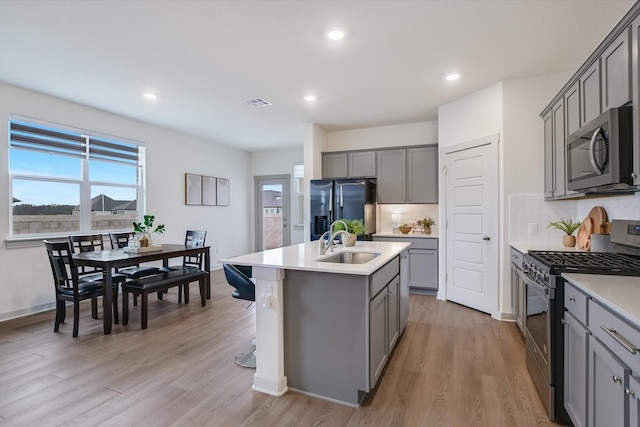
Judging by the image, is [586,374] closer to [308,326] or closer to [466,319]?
[308,326]

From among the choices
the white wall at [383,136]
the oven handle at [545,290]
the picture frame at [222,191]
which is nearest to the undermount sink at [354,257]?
the oven handle at [545,290]

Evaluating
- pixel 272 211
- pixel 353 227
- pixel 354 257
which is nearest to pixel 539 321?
pixel 354 257

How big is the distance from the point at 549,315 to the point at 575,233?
208 centimetres

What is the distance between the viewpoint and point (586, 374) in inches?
59.1

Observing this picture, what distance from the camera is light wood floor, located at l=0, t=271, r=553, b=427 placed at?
75.0 inches

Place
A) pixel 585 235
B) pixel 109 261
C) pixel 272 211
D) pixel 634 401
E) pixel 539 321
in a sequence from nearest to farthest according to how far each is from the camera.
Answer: pixel 634 401, pixel 539 321, pixel 585 235, pixel 109 261, pixel 272 211

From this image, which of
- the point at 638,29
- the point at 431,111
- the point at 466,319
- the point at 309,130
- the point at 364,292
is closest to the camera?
the point at 638,29

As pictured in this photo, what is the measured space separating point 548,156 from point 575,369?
232 cm

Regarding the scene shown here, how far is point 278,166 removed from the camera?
739 cm

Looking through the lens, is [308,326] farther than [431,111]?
No

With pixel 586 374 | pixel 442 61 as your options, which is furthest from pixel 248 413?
pixel 442 61

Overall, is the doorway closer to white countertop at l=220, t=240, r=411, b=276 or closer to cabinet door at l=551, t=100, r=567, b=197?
white countertop at l=220, t=240, r=411, b=276

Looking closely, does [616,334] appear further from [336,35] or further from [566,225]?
[336,35]

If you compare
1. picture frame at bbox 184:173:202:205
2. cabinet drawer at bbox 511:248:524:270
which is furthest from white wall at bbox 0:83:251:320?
cabinet drawer at bbox 511:248:524:270
